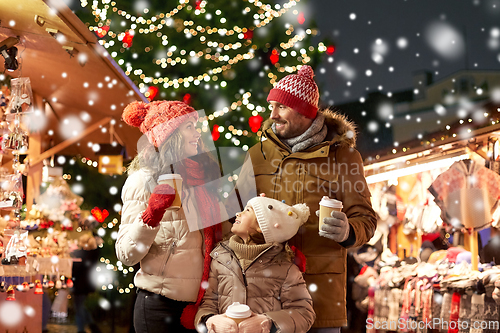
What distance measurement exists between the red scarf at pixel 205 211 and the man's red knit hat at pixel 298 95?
2.16 ft

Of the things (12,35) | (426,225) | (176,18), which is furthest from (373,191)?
(12,35)

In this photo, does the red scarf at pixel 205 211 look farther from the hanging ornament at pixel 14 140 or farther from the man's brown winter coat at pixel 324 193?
the hanging ornament at pixel 14 140

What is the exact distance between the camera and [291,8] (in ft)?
16.4

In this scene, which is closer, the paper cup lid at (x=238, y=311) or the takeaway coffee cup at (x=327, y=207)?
the paper cup lid at (x=238, y=311)

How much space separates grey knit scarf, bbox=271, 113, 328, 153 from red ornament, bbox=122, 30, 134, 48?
3079 millimetres

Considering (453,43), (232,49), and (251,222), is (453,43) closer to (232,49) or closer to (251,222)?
(232,49)

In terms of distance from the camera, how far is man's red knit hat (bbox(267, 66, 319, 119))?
2605mm

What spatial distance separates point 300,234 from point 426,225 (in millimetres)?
3149

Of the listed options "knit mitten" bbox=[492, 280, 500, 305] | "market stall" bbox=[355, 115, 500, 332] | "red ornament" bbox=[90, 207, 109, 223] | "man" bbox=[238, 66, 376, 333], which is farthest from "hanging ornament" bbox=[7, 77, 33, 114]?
"knit mitten" bbox=[492, 280, 500, 305]

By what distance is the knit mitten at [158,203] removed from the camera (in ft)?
6.56

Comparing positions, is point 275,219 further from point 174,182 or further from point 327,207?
point 174,182

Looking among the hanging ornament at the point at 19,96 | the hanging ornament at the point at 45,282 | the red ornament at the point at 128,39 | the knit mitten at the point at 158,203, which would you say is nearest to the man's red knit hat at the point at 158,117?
the knit mitten at the point at 158,203

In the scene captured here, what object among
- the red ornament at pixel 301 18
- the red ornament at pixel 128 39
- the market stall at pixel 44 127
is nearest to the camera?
the market stall at pixel 44 127

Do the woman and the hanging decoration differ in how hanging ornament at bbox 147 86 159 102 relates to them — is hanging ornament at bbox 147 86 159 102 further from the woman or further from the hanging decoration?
the woman
